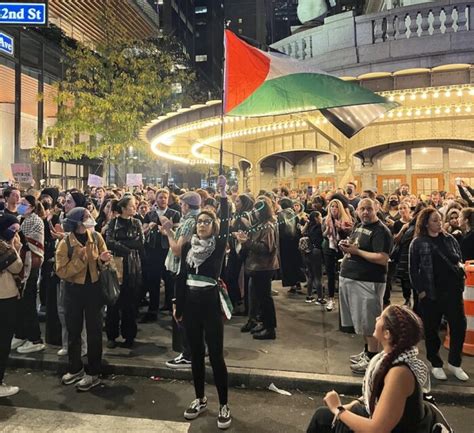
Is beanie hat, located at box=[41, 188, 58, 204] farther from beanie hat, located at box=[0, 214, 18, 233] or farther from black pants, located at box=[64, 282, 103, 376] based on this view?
black pants, located at box=[64, 282, 103, 376]

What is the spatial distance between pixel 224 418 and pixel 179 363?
1.38m

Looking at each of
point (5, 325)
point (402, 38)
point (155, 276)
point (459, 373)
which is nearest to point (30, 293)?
point (5, 325)

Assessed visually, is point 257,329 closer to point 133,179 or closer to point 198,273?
point 198,273

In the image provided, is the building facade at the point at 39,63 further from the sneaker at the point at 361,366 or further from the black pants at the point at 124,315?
the sneaker at the point at 361,366

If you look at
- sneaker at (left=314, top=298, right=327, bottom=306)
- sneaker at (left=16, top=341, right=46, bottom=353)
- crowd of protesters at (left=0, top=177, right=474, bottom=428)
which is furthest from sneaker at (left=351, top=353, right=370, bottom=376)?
sneaker at (left=16, top=341, right=46, bottom=353)

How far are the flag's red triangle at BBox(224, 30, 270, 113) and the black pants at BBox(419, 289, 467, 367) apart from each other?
136 inches

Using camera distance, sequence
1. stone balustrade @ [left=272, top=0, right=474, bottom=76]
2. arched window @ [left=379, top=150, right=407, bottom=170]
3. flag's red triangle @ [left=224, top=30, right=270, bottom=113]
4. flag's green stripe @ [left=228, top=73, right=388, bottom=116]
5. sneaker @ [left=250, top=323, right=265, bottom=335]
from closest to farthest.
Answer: flag's red triangle @ [left=224, top=30, right=270, bottom=113]
flag's green stripe @ [left=228, top=73, right=388, bottom=116]
sneaker @ [left=250, top=323, right=265, bottom=335]
stone balustrade @ [left=272, top=0, right=474, bottom=76]
arched window @ [left=379, top=150, right=407, bottom=170]

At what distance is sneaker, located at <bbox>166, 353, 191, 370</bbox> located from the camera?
17.4ft

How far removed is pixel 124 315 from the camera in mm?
6008

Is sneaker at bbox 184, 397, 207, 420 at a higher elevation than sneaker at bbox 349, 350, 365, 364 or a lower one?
lower

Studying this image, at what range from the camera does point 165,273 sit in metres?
7.66

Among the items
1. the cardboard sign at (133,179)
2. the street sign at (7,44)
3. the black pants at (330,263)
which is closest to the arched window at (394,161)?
the cardboard sign at (133,179)

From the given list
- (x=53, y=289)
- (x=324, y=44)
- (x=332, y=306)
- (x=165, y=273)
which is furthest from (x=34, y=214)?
(x=324, y=44)

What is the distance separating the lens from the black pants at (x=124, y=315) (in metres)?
5.98
